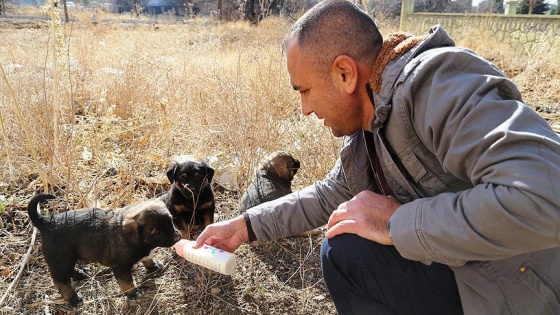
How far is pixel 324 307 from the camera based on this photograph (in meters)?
3.21

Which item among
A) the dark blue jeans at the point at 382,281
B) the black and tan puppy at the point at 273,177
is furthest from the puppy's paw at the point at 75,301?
the dark blue jeans at the point at 382,281

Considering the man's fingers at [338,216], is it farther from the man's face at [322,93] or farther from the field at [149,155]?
the field at [149,155]

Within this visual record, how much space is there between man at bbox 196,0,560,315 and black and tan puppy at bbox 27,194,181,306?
84 centimetres

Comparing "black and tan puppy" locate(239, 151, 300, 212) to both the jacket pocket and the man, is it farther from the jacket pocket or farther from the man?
the jacket pocket

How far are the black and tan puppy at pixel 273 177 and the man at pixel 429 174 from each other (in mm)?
1797

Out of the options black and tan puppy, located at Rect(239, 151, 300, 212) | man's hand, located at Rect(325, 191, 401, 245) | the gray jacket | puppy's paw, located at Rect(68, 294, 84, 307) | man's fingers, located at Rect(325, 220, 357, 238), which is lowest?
puppy's paw, located at Rect(68, 294, 84, 307)

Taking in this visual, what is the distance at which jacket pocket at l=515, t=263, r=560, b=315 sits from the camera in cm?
176

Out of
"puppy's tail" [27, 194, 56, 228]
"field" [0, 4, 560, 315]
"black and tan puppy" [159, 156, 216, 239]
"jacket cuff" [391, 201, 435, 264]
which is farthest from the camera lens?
"black and tan puppy" [159, 156, 216, 239]

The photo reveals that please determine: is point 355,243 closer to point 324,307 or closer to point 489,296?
point 489,296

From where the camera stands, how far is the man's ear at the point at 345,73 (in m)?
2.05

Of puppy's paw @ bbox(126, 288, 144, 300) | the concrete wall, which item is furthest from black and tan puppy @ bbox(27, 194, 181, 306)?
the concrete wall

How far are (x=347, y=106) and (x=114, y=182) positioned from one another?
124 inches

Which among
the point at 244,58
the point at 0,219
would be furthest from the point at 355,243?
the point at 244,58

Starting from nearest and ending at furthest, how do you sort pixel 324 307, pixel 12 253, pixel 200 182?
1. pixel 324 307
2. pixel 12 253
3. pixel 200 182
